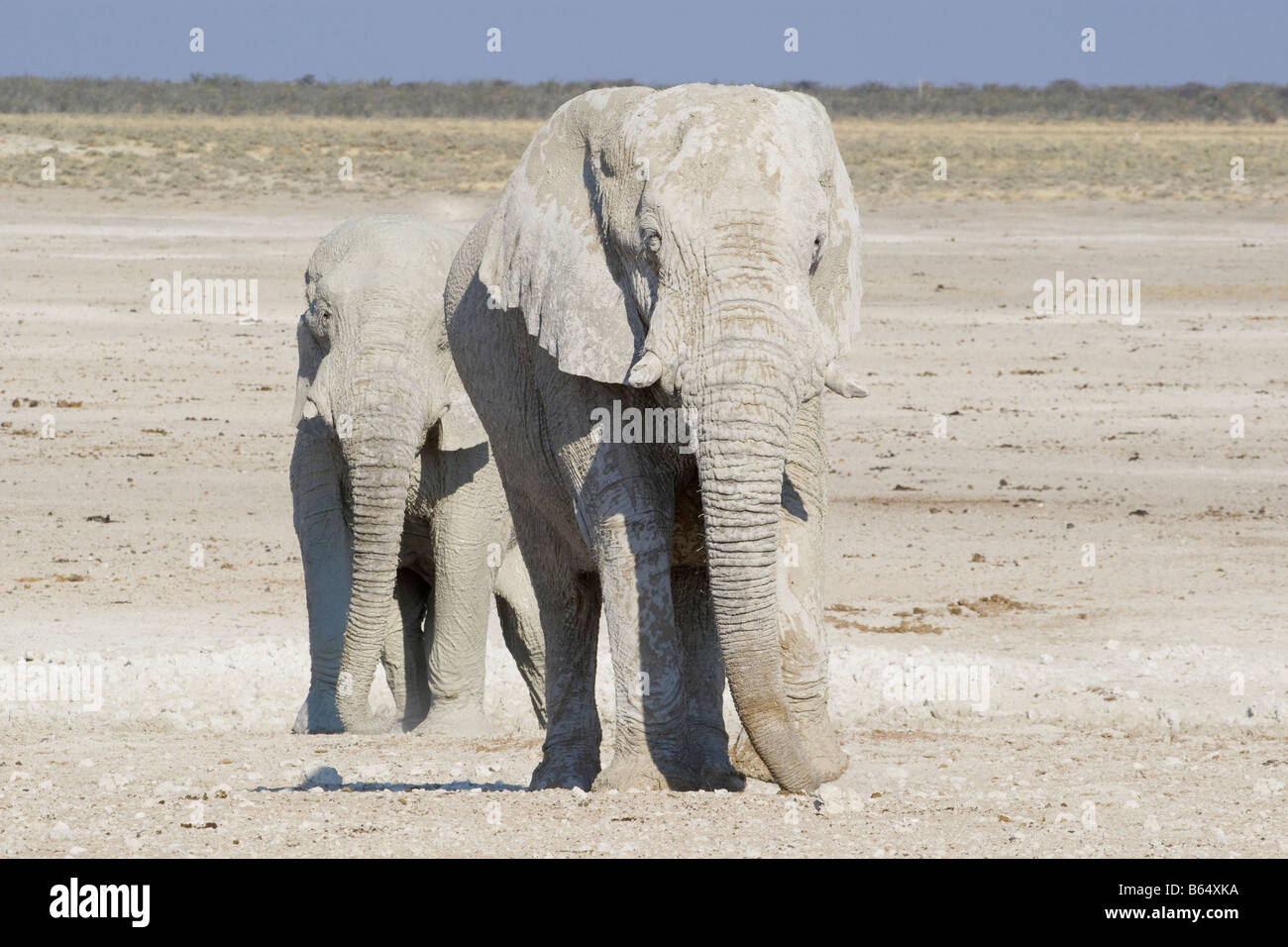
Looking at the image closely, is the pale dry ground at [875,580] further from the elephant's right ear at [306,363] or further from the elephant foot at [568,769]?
the elephant's right ear at [306,363]

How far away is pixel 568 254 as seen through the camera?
574cm

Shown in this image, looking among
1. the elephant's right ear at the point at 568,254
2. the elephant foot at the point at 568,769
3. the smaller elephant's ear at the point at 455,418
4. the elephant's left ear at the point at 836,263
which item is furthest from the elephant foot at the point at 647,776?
the smaller elephant's ear at the point at 455,418

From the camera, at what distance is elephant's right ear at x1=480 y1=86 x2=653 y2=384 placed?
5.51m

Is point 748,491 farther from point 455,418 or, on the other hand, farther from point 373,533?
point 455,418

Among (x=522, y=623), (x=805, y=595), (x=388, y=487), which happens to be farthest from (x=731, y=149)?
(x=522, y=623)

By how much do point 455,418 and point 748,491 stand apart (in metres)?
3.42

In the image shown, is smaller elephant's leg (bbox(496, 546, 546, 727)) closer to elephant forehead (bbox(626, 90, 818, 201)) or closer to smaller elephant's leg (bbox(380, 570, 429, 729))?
smaller elephant's leg (bbox(380, 570, 429, 729))

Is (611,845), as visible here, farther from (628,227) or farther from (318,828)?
(628,227)

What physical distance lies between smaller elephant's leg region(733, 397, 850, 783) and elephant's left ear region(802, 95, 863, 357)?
8.8 inches

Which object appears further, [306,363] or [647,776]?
[306,363]

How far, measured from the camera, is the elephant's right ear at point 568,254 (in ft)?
18.1

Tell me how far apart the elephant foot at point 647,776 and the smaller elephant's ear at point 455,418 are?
295cm

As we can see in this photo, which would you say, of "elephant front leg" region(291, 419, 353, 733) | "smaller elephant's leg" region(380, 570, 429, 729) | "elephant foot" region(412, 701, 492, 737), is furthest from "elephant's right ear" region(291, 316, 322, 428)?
Result: "elephant foot" region(412, 701, 492, 737)

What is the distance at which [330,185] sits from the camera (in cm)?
3216
